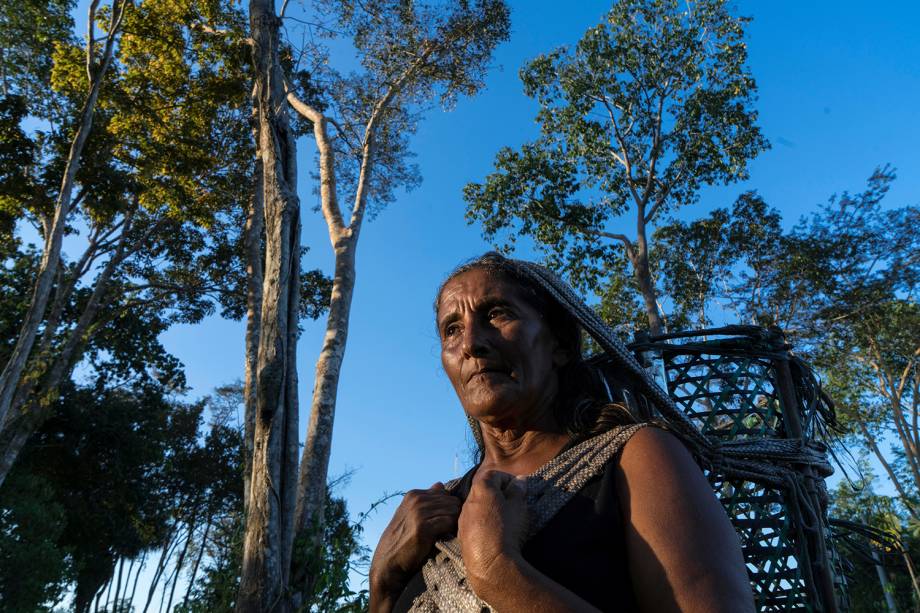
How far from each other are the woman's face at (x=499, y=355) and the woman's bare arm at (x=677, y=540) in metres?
0.34

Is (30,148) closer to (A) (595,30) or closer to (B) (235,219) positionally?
(B) (235,219)

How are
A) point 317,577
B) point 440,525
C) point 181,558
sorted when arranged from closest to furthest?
point 440,525 → point 317,577 → point 181,558

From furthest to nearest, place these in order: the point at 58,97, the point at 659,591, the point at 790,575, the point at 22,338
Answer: the point at 58,97 < the point at 22,338 < the point at 790,575 < the point at 659,591

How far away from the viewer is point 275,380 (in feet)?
14.3

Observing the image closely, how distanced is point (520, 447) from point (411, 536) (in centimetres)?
31

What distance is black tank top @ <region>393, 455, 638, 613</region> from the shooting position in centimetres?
97

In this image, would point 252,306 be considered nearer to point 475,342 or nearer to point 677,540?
Result: point 475,342

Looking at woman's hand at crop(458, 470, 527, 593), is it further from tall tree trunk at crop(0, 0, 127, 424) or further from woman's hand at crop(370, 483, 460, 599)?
tall tree trunk at crop(0, 0, 127, 424)

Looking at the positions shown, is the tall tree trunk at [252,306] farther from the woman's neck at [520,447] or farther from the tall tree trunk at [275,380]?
the woman's neck at [520,447]

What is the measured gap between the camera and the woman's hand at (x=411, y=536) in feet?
3.99

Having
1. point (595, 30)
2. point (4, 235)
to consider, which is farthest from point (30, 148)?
point (595, 30)

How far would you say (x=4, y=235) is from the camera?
12141mm

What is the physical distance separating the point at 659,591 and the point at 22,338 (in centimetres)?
872

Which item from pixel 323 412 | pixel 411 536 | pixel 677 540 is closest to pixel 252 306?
pixel 323 412
